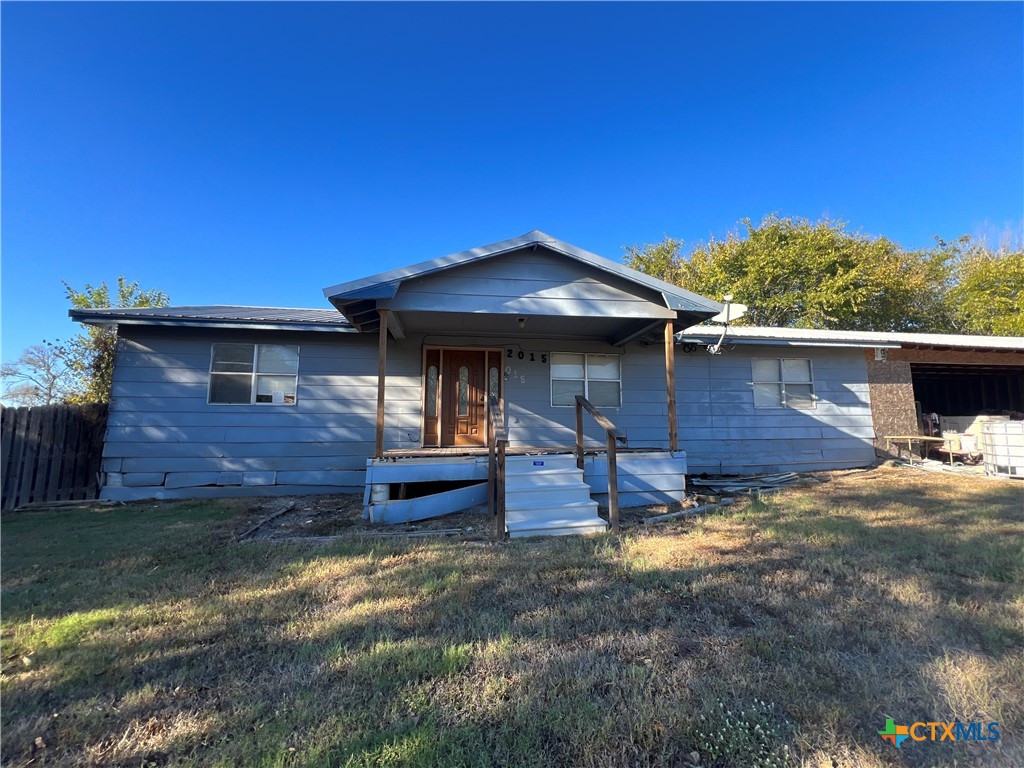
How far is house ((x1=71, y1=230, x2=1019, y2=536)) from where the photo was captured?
645 cm

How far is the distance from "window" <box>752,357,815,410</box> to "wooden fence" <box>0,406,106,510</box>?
42.0 ft

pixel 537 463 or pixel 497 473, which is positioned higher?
pixel 537 463

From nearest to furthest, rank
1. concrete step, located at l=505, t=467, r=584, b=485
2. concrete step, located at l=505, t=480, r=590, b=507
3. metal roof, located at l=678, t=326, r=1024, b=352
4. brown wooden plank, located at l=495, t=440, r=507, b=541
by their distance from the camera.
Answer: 1. brown wooden plank, located at l=495, t=440, r=507, b=541
2. concrete step, located at l=505, t=480, r=590, b=507
3. concrete step, located at l=505, t=467, r=584, b=485
4. metal roof, located at l=678, t=326, r=1024, b=352

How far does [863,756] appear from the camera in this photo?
169cm

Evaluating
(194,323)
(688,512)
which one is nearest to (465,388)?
(688,512)

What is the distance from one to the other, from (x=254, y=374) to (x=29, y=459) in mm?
3494

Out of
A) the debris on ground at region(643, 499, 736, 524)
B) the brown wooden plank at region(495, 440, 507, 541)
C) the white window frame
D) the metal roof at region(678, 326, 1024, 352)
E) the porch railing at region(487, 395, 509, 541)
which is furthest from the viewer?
the metal roof at region(678, 326, 1024, 352)

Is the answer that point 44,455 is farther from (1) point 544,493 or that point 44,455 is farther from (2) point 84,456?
(1) point 544,493

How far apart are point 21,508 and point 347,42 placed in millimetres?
10121

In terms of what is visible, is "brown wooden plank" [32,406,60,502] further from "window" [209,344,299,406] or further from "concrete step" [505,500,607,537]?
"concrete step" [505,500,607,537]

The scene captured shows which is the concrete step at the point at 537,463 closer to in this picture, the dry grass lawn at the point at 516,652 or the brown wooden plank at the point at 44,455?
the dry grass lawn at the point at 516,652

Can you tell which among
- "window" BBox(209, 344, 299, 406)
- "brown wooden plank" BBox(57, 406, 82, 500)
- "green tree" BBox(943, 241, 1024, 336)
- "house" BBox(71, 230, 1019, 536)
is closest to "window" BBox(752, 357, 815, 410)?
"house" BBox(71, 230, 1019, 536)

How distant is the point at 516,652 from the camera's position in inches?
95.7

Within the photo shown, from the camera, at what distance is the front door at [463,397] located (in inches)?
344
